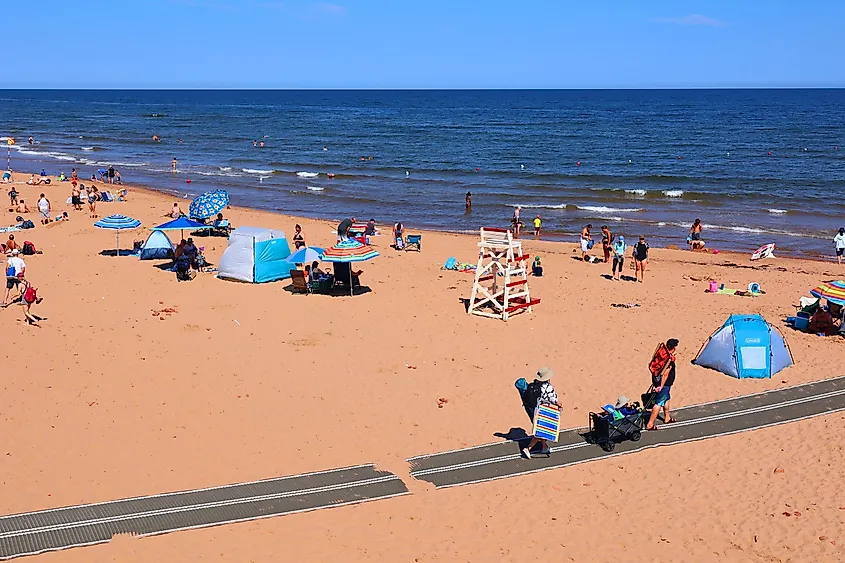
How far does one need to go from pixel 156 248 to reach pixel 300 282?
5.32 metres

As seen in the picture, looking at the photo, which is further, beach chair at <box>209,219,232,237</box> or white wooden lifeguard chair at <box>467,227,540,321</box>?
beach chair at <box>209,219,232,237</box>

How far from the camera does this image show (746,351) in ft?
47.9

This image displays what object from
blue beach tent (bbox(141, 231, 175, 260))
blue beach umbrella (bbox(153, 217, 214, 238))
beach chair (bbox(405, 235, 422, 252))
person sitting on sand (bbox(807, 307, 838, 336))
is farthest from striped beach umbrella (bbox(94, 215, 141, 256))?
person sitting on sand (bbox(807, 307, 838, 336))

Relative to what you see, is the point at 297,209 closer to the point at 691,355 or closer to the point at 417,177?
the point at 417,177

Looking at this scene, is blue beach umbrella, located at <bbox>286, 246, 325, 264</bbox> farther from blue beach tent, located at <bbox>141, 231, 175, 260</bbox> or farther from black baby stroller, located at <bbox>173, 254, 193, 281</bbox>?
blue beach tent, located at <bbox>141, 231, 175, 260</bbox>

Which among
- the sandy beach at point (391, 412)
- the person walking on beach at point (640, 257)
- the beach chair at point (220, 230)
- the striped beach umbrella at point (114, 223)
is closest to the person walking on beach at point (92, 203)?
the beach chair at point (220, 230)

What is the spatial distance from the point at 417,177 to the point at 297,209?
1235 centimetres

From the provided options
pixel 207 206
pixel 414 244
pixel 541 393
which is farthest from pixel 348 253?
pixel 541 393

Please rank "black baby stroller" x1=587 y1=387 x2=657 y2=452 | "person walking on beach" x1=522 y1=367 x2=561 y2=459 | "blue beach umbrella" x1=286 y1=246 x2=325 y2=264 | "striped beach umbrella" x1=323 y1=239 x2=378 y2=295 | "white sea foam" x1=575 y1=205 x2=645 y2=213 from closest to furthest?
"person walking on beach" x1=522 y1=367 x2=561 y2=459, "black baby stroller" x1=587 y1=387 x2=657 y2=452, "striped beach umbrella" x1=323 y1=239 x2=378 y2=295, "blue beach umbrella" x1=286 y1=246 x2=325 y2=264, "white sea foam" x1=575 y1=205 x2=645 y2=213

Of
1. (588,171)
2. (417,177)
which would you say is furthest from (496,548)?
(588,171)

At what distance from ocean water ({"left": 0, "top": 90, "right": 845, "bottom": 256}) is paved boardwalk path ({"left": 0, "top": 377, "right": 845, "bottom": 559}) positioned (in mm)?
18072

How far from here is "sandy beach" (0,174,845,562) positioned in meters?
9.54

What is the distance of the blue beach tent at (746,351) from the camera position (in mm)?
14516

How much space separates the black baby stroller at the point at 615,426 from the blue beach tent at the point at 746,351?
11.2ft
